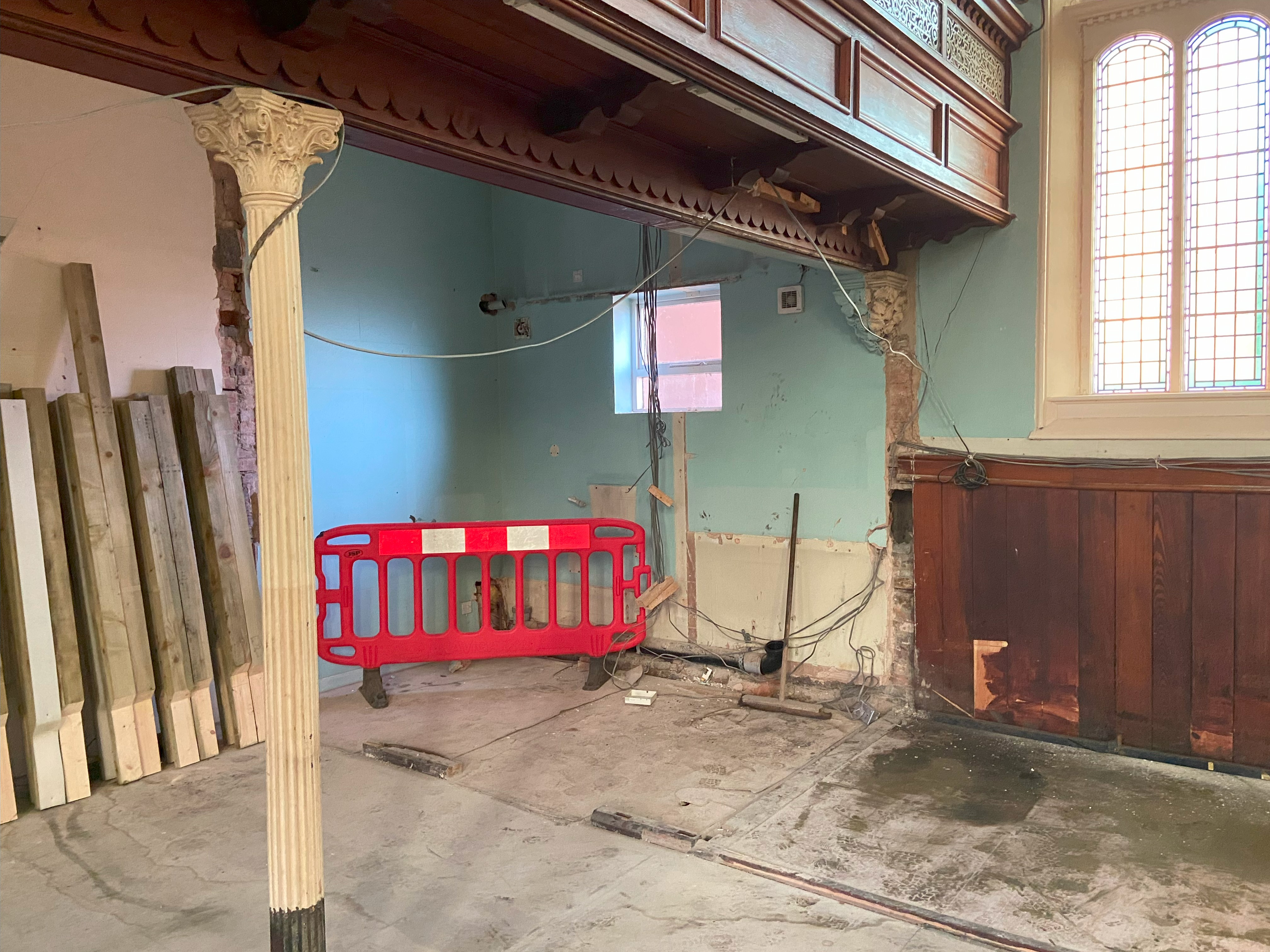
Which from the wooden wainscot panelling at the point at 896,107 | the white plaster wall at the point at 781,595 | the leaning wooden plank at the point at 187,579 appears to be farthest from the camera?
the white plaster wall at the point at 781,595

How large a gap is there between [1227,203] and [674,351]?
116 inches

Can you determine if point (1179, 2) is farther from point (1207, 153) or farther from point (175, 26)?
point (175, 26)

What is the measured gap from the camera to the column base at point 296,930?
2.06m

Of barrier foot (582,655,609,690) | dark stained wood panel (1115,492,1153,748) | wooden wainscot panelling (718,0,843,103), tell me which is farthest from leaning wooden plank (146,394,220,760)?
dark stained wood panel (1115,492,1153,748)

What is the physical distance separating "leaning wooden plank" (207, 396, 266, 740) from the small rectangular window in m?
2.33

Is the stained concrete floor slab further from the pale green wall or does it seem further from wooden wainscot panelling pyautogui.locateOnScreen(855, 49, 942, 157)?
wooden wainscot panelling pyautogui.locateOnScreen(855, 49, 942, 157)

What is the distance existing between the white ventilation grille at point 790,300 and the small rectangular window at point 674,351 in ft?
1.24

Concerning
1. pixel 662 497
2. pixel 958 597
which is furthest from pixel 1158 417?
pixel 662 497

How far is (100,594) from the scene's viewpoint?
383 cm

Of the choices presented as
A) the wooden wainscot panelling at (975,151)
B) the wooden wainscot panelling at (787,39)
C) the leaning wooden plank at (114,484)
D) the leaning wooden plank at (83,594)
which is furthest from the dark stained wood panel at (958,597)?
the leaning wooden plank at (83,594)

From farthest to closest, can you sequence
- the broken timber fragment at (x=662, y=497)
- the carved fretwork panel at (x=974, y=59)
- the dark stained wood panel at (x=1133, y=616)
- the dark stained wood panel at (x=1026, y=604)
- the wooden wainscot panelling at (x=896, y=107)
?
the broken timber fragment at (x=662, y=497) < the dark stained wood panel at (x=1026, y=604) < the dark stained wood panel at (x=1133, y=616) < the carved fretwork panel at (x=974, y=59) < the wooden wainscot panelling at (x=896, y=107)

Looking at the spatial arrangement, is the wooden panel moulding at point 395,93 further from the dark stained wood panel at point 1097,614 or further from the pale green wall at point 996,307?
the dark stained wood panel at point 1097,614

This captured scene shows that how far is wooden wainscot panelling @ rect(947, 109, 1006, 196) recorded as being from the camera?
12.5ft

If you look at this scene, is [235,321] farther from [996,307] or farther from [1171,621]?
[1171,621]
